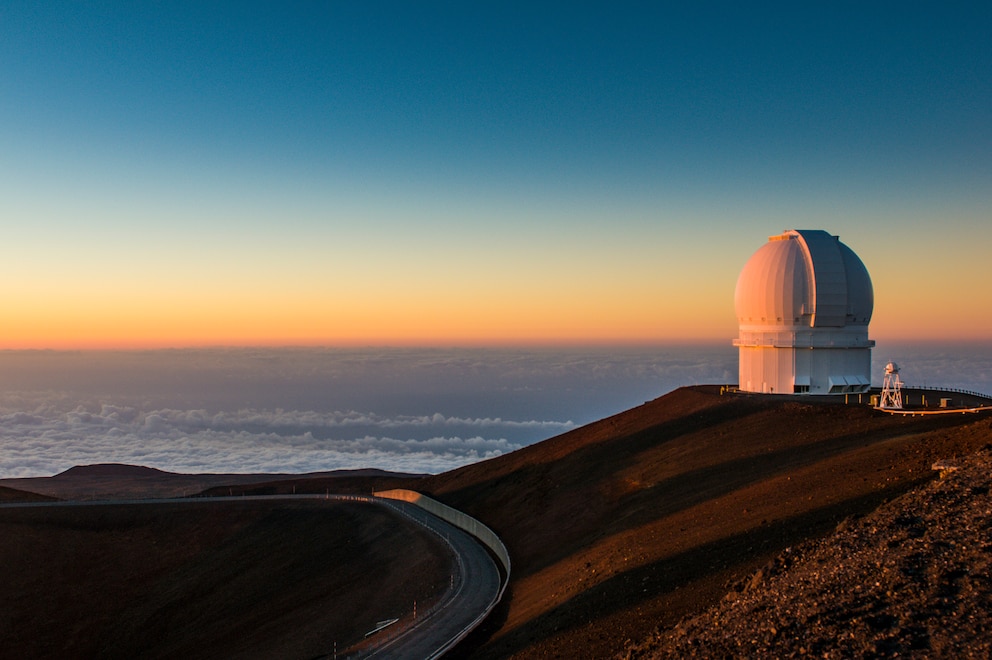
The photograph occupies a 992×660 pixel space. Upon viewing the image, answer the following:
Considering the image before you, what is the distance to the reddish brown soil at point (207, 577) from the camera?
29031mm

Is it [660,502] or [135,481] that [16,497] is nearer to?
[135,481]

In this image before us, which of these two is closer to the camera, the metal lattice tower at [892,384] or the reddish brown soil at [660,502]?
the reddish brown soil at [660,502]

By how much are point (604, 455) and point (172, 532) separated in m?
26.5

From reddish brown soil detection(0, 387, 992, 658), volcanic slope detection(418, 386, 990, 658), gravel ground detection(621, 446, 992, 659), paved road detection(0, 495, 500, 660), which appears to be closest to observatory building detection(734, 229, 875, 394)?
reddish brown soil detection(0, 387, 992, 658)

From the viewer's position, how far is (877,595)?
11.8 meters

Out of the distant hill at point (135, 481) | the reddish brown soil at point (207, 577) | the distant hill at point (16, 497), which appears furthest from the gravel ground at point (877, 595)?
the distant hill at point (16, 497)

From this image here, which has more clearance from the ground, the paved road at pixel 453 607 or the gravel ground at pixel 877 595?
the gravel ground at pixel 877 595

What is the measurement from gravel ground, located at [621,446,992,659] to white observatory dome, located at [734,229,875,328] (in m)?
27.1

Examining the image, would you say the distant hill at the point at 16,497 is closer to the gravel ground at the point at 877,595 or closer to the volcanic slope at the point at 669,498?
the volcanic slope at the point at 669,498

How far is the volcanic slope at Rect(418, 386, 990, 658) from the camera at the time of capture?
60.7 feet

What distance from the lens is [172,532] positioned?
4569cm

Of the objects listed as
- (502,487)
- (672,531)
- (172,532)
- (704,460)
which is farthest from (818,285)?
(172,532)

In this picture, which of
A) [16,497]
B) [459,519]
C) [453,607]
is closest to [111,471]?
[16,497]

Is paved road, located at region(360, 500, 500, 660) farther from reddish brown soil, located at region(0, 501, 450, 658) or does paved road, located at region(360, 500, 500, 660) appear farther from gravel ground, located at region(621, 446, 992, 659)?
gravel ground, located at region(621, 446, 992, 659)
